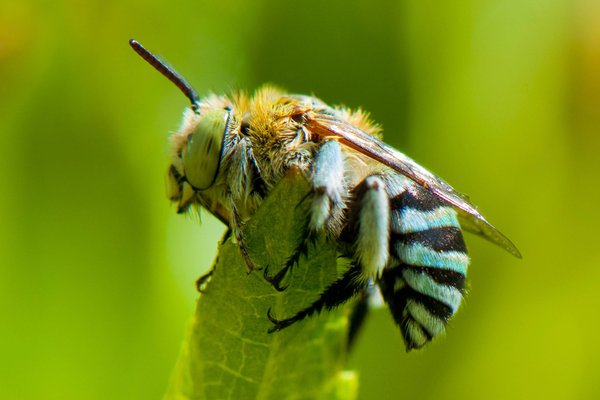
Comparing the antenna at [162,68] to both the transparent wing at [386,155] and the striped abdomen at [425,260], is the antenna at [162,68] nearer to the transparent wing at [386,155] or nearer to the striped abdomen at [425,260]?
the transparent wing at [386,155]

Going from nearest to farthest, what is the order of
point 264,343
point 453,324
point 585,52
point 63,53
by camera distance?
point 264,343 → point 63,53 → point 453,324 → point 585,52

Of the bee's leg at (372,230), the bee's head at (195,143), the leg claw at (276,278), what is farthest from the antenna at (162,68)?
the leg claw at (276,278)

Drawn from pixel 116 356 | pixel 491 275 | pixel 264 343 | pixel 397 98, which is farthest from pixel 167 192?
pixel 491 275

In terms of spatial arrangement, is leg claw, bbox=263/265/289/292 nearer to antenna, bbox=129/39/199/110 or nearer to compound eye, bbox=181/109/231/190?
compound eye, bbox=181/109/231/190

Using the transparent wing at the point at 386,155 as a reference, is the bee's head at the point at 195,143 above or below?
below

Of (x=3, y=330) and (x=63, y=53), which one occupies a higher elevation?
(x=63, y=53)

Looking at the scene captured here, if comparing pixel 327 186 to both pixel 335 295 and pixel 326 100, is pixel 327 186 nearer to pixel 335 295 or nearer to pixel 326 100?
pixel 335 295

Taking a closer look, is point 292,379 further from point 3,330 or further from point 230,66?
point 230,66
